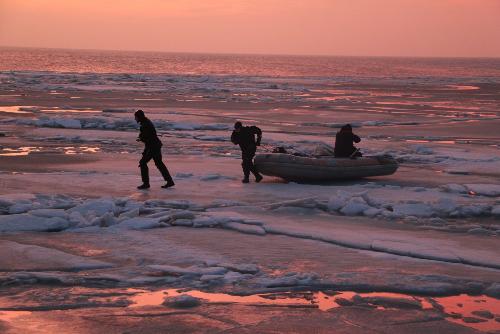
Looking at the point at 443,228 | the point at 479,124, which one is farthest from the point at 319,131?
the point at 443,228

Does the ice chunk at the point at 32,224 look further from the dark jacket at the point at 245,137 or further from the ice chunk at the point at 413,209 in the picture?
the ice chunk at the point at 413,209

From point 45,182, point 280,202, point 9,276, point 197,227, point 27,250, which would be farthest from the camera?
point 45,182

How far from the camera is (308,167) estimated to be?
15.7 metres

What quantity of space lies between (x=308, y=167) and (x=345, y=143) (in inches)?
46.4

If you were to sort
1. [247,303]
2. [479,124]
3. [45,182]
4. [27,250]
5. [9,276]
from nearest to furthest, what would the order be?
[247,303] → [9,276] → [27,250] → [45,182] → [479,124]

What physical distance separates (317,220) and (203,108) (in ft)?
97.6

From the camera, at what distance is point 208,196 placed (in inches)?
555

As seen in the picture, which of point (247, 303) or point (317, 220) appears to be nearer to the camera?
point (247, 303)

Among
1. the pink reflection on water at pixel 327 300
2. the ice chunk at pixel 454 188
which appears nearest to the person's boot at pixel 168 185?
the ice chunk at pixel 454 188

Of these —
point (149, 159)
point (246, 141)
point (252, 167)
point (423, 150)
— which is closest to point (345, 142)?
point (252, 167)

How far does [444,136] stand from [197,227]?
1871 cm

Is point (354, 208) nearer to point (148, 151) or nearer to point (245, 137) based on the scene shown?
point (245, 137)

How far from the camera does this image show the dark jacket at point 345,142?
16250 mm

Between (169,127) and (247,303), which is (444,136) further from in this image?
(247,303)
